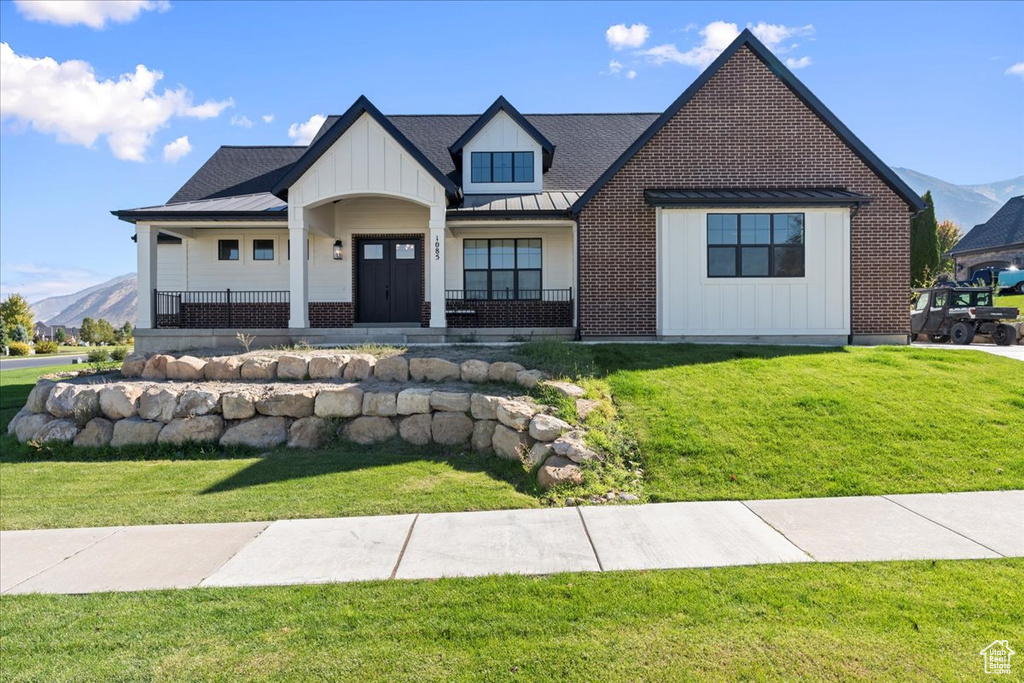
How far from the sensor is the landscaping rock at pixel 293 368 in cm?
1038

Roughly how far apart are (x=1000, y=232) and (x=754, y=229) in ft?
119

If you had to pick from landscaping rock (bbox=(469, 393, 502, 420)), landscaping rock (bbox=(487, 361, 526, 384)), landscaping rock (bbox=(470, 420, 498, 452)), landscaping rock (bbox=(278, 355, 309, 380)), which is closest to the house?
landscaping rock (bbox=(278, 355, 309, 380))

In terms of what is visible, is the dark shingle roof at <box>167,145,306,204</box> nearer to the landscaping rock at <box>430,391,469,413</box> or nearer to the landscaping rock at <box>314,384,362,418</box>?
the landscaping rock at <box>314,384,362,418</box>

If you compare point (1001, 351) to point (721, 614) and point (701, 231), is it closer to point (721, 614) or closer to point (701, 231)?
point (701, 231)

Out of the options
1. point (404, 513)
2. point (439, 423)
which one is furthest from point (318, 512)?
point (439, 423)

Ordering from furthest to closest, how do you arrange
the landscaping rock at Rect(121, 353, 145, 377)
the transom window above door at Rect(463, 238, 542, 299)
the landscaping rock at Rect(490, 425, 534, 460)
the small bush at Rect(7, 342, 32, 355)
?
1. the small bush at Rect(7, 342, 32, 355)
2. the transom window above door at Rect(463, 238, 542, 299)
3. the landscaping rock at Rect(121, 353, 145, 377)
4. the landscaping rock at Rect(490, 425, 534, 460)

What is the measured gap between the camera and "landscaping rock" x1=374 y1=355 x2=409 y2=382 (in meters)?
10.1

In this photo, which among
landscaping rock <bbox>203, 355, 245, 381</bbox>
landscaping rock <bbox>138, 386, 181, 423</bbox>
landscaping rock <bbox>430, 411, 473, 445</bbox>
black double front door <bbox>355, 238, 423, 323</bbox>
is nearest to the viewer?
landscaping rock <bbox>430, 411, 473, 445</bbox>

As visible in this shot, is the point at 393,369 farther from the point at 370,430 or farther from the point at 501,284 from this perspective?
the point at 501,284

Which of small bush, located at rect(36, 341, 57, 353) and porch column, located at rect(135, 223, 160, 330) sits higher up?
porch column, located at rect(135, 223, 160, 330)

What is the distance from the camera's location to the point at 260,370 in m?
A: 10.5

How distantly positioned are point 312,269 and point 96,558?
12108mm

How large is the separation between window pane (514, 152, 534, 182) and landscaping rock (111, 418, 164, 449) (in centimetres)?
1107

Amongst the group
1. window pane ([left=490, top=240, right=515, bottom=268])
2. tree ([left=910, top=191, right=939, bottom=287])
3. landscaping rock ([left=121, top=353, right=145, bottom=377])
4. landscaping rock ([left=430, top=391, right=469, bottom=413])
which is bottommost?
landscaping rock ([left=430, top=391, right=469, bottom=413])
